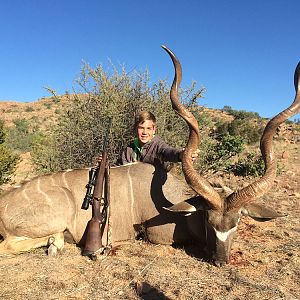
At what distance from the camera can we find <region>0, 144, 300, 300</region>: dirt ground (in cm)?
243

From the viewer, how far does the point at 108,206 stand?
3367 millimetres

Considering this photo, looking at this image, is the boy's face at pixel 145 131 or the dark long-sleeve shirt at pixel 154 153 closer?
the dark long-sleeve shirt at pixel 154 153

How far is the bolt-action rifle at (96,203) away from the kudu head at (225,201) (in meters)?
0.67

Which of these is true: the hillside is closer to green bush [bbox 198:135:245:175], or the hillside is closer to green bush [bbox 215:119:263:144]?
green bush [bbox 198:135:245:175]

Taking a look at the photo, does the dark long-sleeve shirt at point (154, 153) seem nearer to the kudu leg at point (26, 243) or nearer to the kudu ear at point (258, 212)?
the kudu ear at point (258, 212)

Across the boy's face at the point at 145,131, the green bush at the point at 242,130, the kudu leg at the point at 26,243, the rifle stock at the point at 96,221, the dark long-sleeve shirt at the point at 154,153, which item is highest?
the green bush at the point at 242,130

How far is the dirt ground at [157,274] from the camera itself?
2434 mm

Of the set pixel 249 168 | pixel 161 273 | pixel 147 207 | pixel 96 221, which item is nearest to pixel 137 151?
pixel 147 207

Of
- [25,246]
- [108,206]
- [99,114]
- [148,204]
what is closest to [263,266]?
[148,204]

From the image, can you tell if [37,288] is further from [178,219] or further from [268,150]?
[268,150]

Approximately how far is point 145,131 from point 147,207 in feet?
2.80

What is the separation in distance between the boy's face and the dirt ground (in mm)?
1111

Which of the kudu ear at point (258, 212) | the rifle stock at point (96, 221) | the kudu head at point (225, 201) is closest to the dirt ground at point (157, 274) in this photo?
the rifle stock at point (96, 221)

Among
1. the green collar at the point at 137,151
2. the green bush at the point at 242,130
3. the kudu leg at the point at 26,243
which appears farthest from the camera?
the green bush at the point at 242,130
